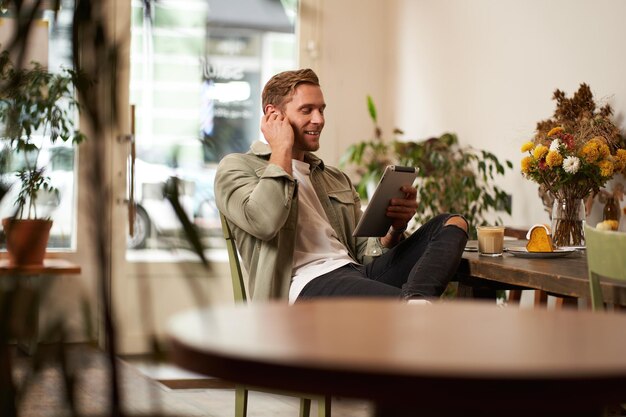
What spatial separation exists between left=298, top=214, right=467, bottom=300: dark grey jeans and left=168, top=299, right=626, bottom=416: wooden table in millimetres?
1405

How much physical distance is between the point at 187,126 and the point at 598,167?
2508 millimetres

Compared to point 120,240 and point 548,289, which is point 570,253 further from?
point 120,240

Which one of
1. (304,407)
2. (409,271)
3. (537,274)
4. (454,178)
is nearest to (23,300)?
(537,274)

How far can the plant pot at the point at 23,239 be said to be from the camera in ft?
2.07

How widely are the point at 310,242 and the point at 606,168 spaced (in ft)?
3.22

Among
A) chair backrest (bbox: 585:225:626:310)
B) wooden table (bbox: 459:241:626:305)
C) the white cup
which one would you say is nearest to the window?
chair backrest (bbox: 585:225:626:310)

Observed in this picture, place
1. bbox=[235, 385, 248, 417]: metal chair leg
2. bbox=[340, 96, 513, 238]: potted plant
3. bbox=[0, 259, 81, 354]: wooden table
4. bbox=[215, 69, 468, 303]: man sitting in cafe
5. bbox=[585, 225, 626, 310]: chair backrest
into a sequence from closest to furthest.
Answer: bbox=[0, 259, 81, 354]: wooden table → bbox=[585, 225, 626, 310]: chair backrest → bbox=[215, 69, 468, 303]: man sitting in cafe → bbox=[235, 385, 248, 417]: metal chair leg → bbox=[340, 96, 513, 238]: potted plant

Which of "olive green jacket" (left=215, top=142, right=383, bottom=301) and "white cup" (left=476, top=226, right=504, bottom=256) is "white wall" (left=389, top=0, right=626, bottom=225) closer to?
"white cup" (left=476, top=226, right=504, bottom=256)

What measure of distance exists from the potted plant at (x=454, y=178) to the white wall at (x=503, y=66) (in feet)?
0.31

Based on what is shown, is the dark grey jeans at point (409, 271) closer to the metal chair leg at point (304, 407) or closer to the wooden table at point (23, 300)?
the metal chair leg at point (304, 407)

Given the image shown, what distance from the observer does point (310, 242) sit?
9.64 feet

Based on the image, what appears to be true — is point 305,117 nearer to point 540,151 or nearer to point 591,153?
point 540,151

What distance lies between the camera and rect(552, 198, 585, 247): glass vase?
2924 millimetres

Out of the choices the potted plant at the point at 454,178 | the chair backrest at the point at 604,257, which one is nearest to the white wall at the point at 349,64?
the potted plant at the point at 454,178
